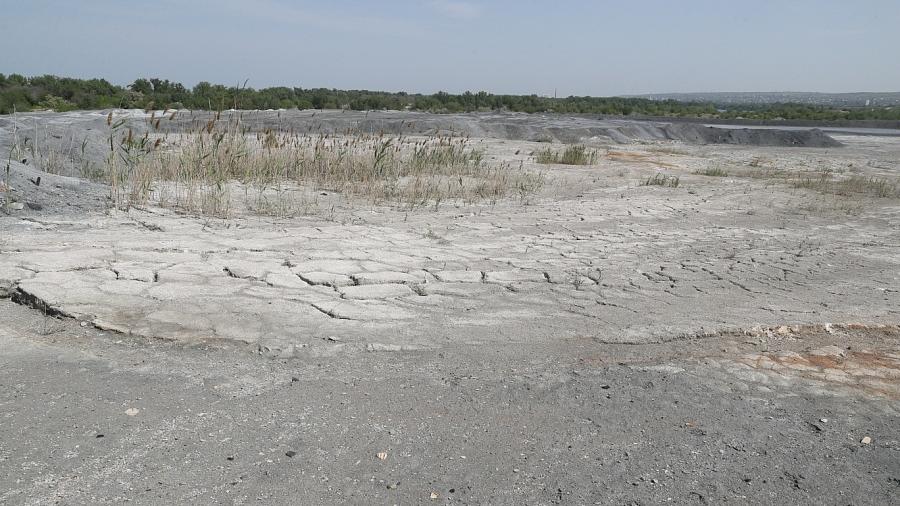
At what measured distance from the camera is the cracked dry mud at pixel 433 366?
270cm

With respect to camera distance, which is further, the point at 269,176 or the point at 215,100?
the point at 215,100

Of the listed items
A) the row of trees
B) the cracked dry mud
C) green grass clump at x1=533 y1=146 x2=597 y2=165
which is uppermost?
the row of trees

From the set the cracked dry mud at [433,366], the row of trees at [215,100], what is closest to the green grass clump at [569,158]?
the row of trees at [215,100]

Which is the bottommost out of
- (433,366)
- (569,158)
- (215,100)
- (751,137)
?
(433,366)

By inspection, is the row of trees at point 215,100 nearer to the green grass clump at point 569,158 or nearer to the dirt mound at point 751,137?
the green grass clump at point 569,158

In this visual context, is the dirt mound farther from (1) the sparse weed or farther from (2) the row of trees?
(1) the sparse weed

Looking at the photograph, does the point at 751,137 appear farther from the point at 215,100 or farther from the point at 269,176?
the point at 269,176

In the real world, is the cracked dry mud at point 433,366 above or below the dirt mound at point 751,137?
below

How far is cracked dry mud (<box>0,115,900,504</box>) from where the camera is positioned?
2.70m

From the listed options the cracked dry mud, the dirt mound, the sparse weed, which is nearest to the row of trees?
the sparse weed

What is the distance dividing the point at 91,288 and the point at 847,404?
4565 millimetres

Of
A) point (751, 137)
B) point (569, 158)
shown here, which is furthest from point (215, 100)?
point (751, 137)

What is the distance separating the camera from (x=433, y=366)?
3766mm

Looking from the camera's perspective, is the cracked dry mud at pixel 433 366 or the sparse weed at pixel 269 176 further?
the sparse weed at pixel 269 176
